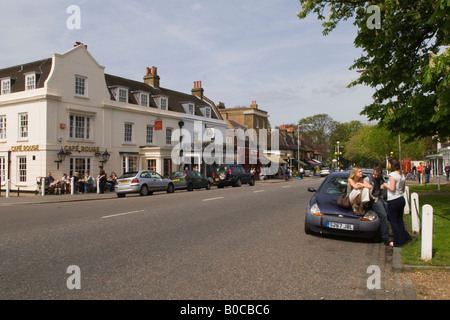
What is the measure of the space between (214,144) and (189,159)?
497 centimetres

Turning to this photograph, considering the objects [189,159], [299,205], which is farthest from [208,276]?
[189,159]

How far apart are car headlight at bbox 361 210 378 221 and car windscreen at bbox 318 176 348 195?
1.04 meters

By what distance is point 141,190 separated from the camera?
22203 mm

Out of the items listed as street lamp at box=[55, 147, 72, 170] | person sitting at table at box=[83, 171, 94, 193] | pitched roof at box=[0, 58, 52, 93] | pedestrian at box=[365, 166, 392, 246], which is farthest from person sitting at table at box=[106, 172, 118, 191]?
pedestrian at box=[365, 166, 392, 246]

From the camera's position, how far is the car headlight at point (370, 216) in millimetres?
8188

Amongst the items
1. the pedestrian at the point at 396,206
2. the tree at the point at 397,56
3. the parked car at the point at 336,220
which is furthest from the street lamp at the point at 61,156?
the pedestrian at the point at 396,206

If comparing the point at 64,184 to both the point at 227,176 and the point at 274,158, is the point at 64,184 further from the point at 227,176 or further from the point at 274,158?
the point at 274,158

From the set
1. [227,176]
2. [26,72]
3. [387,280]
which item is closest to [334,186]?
[387,280]

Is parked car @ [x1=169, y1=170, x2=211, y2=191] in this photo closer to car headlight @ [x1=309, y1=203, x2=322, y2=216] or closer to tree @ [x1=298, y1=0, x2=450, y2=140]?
tree @ [x1=298, y1=0, x2=450, y2=140]

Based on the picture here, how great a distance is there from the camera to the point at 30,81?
2711 cm

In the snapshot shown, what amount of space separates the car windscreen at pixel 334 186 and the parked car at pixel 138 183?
1407 centimetres

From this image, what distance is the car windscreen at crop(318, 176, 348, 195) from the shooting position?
31.1 ft

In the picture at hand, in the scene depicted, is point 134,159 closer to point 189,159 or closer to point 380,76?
point 189,159

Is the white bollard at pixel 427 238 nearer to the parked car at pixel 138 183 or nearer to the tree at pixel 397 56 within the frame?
the tree at pixel 397 56
